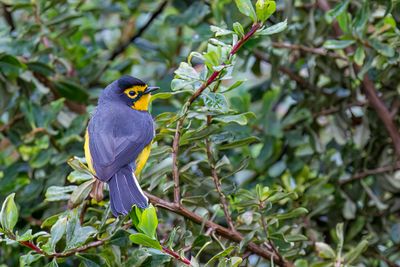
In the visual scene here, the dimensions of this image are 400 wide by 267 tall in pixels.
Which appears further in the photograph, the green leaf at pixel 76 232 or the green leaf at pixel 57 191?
the green leaf at pixel 57 191

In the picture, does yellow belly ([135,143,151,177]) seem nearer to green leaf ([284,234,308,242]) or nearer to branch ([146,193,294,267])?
branch ([146,193,294,267])

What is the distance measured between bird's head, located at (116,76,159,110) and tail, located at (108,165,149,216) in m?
0.54

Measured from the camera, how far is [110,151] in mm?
2734

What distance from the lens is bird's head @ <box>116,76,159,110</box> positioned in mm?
3080

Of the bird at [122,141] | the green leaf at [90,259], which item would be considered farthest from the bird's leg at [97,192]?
the green leaf at [90,259]

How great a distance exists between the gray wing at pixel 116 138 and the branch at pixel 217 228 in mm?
235

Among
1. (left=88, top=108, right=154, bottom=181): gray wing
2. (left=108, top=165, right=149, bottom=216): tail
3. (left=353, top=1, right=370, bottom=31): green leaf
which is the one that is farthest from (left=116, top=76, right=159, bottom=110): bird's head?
(left=353, top=1, right=370, bottom=31): green leaf

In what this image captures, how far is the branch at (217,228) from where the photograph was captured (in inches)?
93.2

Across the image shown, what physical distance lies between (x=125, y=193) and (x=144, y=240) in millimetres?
254

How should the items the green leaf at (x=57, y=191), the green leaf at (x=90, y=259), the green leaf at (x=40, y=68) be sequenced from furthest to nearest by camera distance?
the green leaf at (x=40, y=68) → the green leaf at (x=57, y=191) → the green leaf at (x=90, y=259)

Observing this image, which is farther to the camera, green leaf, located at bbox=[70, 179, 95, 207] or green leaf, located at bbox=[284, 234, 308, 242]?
green leaf, located at bbox=[284, 234, 308, 242]

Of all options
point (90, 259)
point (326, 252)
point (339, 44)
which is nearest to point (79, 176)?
point (90, 259)

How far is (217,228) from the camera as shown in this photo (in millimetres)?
2492

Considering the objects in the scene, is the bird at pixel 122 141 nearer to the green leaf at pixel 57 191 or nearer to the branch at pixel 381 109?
the green leaf at pixel 57 191
